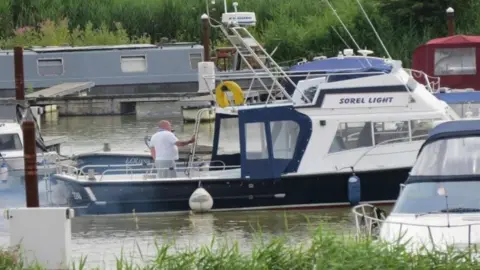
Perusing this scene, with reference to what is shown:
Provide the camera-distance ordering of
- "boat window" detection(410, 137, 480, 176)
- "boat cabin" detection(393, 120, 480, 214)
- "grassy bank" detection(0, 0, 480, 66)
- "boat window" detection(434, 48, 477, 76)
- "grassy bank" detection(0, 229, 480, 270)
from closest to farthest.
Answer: "grassy bank" detection(0, 229, 480, 270), "boat cabin" detection(393, 120, 480, 214), "boat window" detection(410, 137, 480, 176), "boat window" detection(434, 48, 477, 76), "grassy bank" detection(0, 0, 480, 66)

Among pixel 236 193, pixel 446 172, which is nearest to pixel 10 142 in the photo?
pixel 236 193

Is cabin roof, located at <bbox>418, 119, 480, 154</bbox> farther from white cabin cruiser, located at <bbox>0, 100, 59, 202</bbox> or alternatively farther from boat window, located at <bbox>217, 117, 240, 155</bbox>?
white cabin cruiser, located at <bbox>0, 100, 59, 202</bbox>

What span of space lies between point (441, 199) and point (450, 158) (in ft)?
3.21

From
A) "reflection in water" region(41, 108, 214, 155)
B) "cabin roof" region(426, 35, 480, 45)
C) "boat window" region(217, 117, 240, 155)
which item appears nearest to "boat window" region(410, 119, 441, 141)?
"boat window" region(217, 117, 240, 155)

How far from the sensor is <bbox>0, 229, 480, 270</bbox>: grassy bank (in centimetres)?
1245

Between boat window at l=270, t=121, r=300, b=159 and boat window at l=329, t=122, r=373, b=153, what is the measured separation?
70 cm

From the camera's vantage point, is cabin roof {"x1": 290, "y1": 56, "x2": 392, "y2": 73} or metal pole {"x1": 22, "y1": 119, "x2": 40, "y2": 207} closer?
metal pole {"x1": 22, "y1": 119, "x2": 40, "y2": 207}

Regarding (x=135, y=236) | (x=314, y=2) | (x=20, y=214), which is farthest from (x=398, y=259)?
(x=314, y=2)

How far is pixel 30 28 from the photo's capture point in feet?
196

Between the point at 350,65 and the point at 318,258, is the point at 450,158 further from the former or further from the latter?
the point at 350,65

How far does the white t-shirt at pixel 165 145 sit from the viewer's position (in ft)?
80.3

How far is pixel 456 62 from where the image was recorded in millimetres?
36656

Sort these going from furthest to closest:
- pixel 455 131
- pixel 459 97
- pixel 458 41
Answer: pixel 458 41
pixel 459 97
pixel 455 131

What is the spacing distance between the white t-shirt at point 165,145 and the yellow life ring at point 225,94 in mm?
1190
